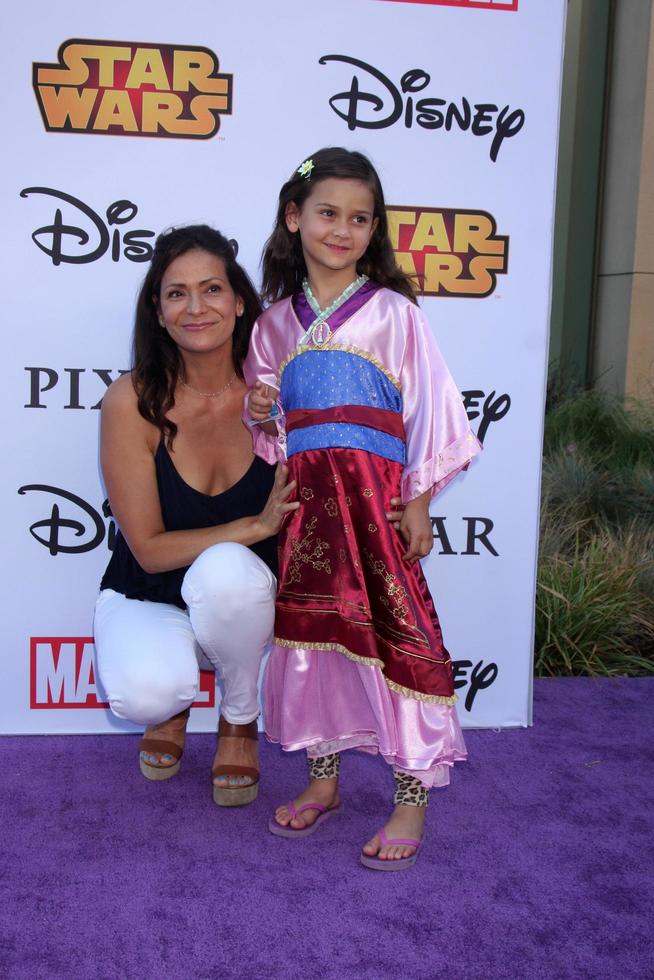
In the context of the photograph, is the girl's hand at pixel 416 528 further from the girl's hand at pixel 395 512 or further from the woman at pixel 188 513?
the woman at pixel 188 513

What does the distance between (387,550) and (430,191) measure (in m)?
1.18

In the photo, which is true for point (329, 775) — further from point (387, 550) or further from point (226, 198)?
point (226, 198)

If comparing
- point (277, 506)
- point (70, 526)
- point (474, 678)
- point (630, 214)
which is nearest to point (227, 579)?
point (277, 506)

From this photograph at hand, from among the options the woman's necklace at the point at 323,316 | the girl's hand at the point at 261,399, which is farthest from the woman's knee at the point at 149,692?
the woman's necklace at the point at 323,316

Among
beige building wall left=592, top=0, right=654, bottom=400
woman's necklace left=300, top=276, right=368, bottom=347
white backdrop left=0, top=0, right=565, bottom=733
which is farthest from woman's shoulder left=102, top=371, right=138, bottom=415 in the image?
beige building wall left=592, top=0, right=654, bottom=400

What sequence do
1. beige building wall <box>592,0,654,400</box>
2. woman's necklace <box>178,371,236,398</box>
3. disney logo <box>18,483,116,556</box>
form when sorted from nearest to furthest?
1. woman's necklace <box>178,371,236,398</box>
2. disney logo <box>18,483,116,556</box>
3. beige building wall <box>592,0,654,400</box>

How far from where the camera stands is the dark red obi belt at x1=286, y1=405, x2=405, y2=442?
2.18 metres

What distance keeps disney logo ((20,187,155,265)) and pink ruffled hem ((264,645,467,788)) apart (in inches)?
48.6

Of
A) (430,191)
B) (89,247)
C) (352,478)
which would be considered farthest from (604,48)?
(352,478)

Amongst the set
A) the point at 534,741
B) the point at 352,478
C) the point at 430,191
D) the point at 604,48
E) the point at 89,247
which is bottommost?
the point at 534,741

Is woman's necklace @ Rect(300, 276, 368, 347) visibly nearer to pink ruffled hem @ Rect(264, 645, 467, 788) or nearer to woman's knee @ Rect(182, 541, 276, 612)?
woman's knee @ Rect(182, 541, 276, 612)

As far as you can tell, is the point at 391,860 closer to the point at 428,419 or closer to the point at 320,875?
the point at 320,875

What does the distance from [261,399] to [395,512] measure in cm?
41

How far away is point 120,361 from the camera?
2811mm
